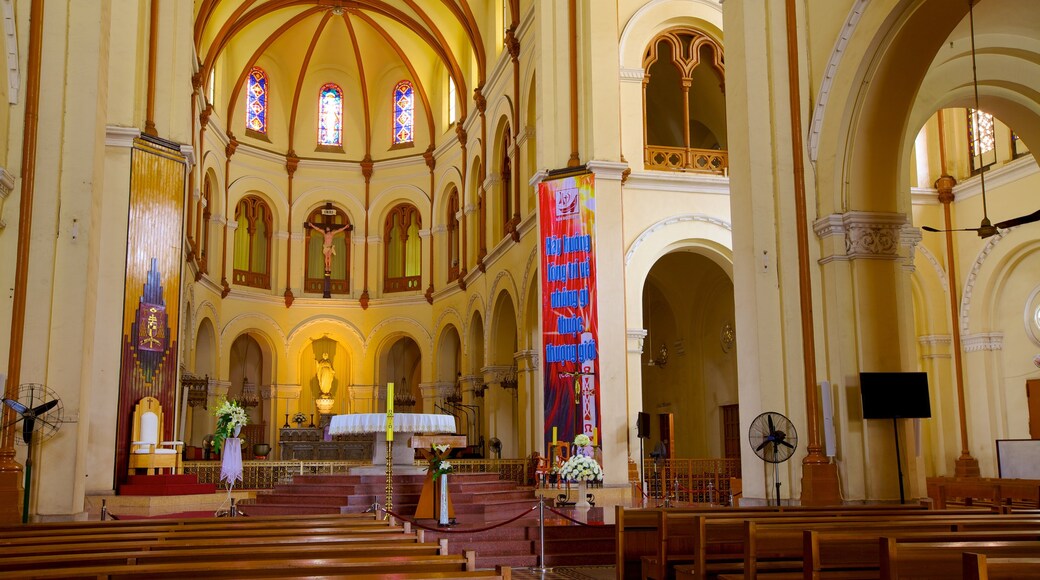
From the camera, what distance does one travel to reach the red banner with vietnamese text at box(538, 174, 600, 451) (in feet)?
58.2

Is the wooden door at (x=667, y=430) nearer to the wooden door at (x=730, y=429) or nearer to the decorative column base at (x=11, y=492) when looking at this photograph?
the wooden door at (x=730, y=429)

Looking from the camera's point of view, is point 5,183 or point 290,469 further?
point 290,469

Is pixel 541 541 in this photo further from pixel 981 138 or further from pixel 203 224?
pixel 203 224

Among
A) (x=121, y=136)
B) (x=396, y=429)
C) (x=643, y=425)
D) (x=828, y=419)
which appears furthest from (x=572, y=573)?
(x=121, y=136)

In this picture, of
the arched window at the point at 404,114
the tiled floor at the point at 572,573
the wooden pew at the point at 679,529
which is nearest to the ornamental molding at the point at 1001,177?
the tiled floor at the point at 572,573

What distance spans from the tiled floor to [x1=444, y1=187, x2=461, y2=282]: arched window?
18.2 metres

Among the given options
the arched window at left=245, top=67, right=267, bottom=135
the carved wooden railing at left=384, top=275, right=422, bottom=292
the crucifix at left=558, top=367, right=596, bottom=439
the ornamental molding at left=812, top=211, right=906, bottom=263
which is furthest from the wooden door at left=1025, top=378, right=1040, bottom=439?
the arched window at left=245, top=67, right=267, bottom=135

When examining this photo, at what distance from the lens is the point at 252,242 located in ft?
101

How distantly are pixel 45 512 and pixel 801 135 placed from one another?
9690 millimetres

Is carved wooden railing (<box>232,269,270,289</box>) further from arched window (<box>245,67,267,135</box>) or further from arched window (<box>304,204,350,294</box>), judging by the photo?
arched window (<box>245,67,267,135</box>)

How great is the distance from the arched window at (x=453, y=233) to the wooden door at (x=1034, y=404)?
52.1ft

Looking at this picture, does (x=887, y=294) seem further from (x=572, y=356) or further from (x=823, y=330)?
(x=572, y=356)

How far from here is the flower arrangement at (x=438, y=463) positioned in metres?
12.8

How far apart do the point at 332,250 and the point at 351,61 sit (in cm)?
640
